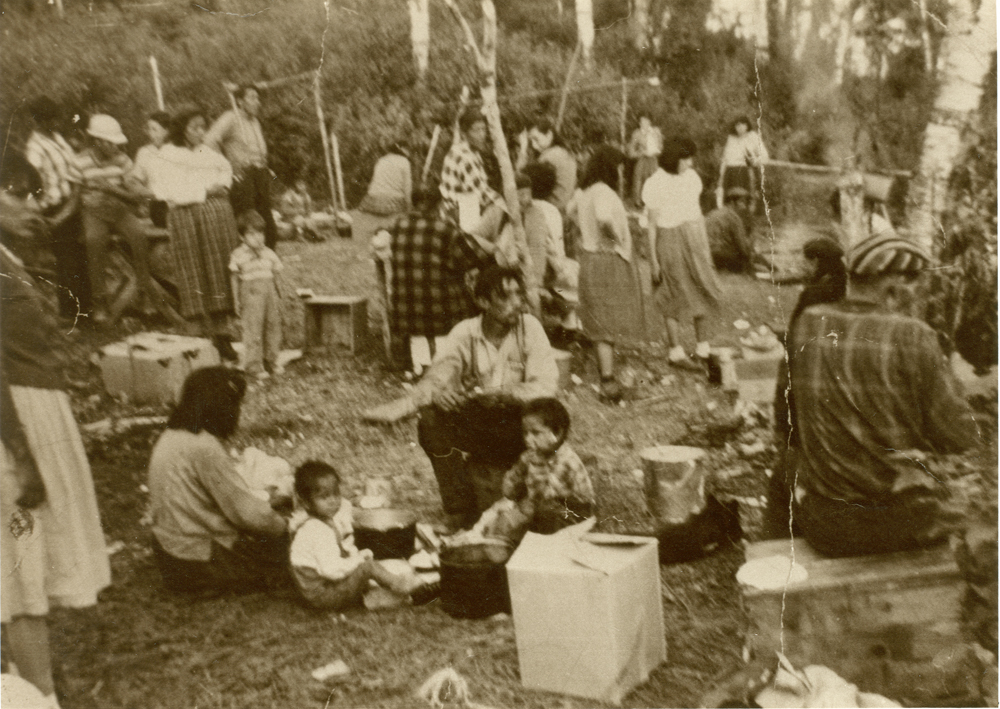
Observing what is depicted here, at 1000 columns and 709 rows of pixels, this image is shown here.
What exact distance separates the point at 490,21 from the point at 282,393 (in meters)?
1.52

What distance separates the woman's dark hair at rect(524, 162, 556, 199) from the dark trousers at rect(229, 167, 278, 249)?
958 mm

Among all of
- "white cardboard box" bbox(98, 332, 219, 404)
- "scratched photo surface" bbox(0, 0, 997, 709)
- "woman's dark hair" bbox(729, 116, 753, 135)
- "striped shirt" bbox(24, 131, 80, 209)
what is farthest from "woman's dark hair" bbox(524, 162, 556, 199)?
"striped shirt" bbox(24, 131, 80, 209)

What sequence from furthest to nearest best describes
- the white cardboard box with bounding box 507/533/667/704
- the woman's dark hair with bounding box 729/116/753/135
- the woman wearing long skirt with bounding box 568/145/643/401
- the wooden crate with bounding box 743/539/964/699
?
the woman wearing long skirt with bounding box 568/145/643/401 < the woman's dark hair with bounding box 729/116/753/135 < the wooden crate with bounding box 743/539/964/699 < the white cardboard box with bounding box 507/533/667/704

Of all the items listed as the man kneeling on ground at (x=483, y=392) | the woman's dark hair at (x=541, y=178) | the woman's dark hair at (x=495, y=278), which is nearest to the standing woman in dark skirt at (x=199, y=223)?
the man kneeling on ground at (x=483, y=392)

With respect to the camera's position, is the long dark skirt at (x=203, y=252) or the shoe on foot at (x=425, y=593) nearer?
the shoe on foot at (x=425, y=593)

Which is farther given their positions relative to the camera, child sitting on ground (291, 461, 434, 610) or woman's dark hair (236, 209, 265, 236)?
woman's dark hair (236, 209, 265, 236)

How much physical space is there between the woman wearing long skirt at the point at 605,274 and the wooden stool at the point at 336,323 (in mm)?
814

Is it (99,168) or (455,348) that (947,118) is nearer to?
(455,348)

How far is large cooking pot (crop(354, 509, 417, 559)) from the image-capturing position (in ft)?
10.4

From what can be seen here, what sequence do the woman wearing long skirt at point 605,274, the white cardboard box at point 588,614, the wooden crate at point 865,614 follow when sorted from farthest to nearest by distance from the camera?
the woman wearing long skirt at point 605,274, the wooden crate at point 865,614, the white cardboard box at point 588,614

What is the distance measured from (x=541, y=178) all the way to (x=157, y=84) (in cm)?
143

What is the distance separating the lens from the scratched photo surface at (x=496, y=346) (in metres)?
3.03

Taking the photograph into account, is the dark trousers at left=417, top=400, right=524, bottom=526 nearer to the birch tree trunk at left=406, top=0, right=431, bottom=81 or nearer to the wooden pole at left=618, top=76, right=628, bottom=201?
the wooden pole at left=618, top=76, right=628, bottom=201

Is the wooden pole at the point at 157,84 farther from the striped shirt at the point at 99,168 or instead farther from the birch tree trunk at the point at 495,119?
the birch tree trunk at the point at 495,119
